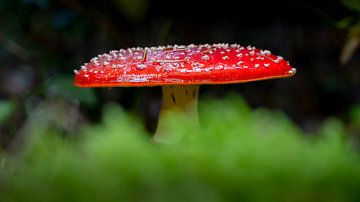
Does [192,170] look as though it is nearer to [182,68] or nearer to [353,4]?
[182,68]

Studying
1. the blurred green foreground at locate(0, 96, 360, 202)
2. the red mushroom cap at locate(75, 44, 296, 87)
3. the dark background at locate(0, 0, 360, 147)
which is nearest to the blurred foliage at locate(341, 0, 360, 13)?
the dark background at locate(0, 0, 360, 147)

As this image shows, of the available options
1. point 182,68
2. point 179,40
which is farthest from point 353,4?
point 182,68

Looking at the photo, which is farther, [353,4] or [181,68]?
[353,4]

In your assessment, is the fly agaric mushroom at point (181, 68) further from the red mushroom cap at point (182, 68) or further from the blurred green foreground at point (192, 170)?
the blurred green foreground at point (192, 170)

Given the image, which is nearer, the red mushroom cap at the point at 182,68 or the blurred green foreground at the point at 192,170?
the blurred green foreground at the point at 192,170

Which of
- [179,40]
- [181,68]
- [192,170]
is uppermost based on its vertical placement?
[192,170]

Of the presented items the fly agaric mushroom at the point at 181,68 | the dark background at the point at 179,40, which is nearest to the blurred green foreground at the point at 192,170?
the fly agaric mushroom at the point at 181,68
